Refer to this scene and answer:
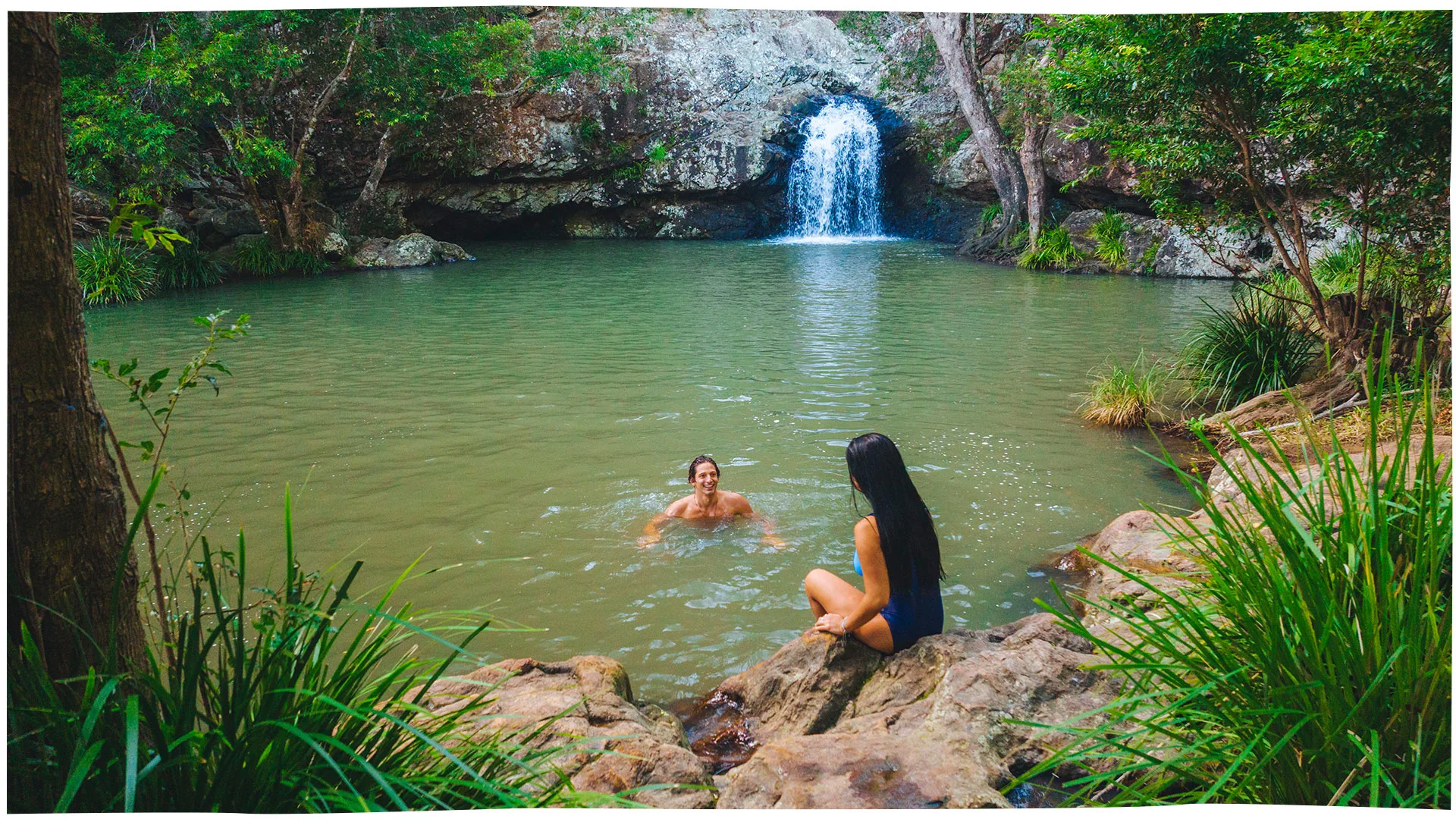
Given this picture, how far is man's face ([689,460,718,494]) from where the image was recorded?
492cm

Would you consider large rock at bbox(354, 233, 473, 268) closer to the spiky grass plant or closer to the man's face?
the spiky grass plant

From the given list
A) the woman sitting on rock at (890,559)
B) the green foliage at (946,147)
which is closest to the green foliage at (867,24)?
the green foliage at (946,147)

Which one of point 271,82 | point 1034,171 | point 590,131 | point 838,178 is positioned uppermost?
point 590,131

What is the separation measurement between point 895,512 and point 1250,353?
Answer: 5.12 m

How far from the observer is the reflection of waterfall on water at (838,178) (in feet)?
76.6

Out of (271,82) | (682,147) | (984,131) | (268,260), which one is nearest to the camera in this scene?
(271,82)

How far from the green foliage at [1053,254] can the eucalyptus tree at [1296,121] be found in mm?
9800

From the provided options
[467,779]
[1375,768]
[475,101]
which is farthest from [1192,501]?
[475,101]

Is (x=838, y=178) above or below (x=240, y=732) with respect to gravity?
above

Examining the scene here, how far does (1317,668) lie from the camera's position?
5.16ft

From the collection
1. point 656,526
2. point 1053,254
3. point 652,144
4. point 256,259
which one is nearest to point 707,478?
point 656,526

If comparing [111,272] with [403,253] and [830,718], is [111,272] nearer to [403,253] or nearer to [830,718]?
[403,253]

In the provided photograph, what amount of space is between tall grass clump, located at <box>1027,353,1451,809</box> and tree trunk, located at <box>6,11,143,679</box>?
5.75ft

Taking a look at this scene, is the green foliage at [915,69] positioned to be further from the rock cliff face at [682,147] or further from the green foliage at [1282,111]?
the green foliage at [1282,111]
